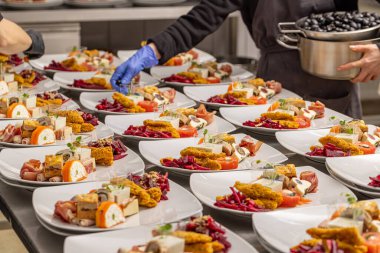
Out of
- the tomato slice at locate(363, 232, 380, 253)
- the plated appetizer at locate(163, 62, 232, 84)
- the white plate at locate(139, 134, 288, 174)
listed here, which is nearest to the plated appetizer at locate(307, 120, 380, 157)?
the white plate at locate(139, 134, 288, 174)

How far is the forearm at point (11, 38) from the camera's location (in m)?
3.27

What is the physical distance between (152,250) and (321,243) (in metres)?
0.38

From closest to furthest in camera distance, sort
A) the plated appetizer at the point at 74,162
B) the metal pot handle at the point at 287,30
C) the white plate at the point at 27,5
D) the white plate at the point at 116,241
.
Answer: the white plate at the point at 116,241 < the plated appetizer at the point at 74,162 < the metal pot handle at the point at 287,30 < the white plate at the point at 27,5

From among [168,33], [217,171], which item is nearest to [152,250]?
[217,171]

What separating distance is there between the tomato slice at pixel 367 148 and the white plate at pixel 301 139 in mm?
61

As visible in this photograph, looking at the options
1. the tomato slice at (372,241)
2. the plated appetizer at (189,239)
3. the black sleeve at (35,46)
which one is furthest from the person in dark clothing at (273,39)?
the tomato slice at (372,241)

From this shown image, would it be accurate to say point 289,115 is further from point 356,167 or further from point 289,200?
point 289,200

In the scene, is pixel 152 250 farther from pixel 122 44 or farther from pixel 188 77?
pixel 122 44

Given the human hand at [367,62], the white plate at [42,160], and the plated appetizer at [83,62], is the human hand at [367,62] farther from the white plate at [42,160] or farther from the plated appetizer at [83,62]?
the plated appetizer at [83,62]

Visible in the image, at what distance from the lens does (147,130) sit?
2.73 metres

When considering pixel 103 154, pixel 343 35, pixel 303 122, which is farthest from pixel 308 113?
pixel 103 154

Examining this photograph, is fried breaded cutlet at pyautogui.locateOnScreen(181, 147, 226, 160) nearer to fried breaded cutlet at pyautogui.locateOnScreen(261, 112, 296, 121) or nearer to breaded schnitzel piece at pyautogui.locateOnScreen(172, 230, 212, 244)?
fried breaded cutlet at pyautogui.locateOnScreen(261, 112, 296, 121)

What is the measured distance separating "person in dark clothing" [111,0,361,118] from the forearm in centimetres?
54

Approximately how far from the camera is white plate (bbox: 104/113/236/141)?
2.81 meters
